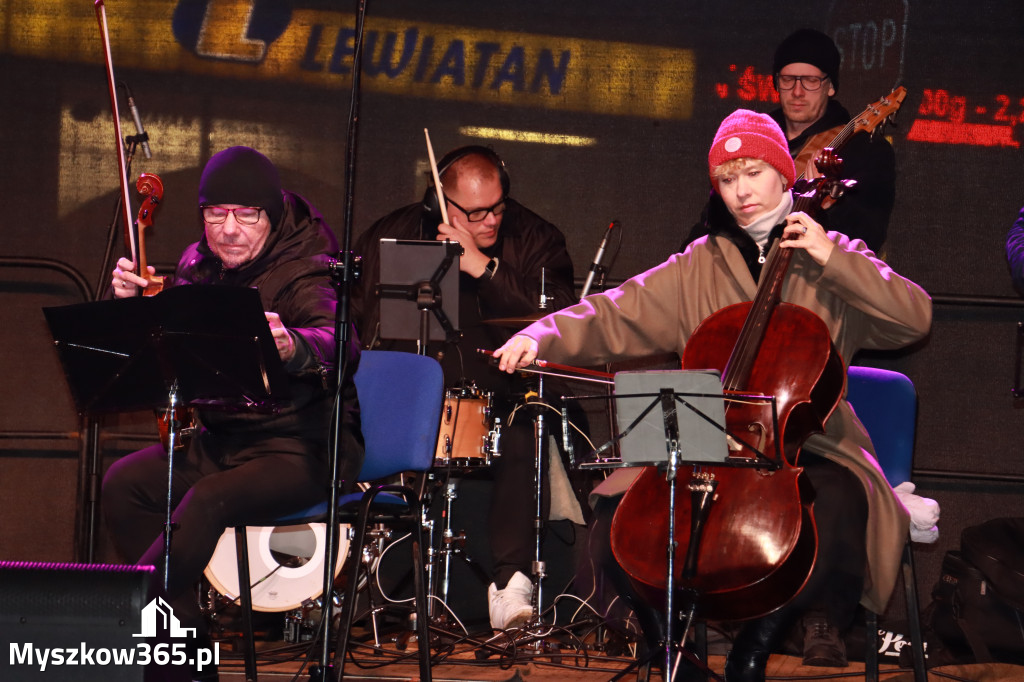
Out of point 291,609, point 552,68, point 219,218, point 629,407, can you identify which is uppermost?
point 552,68

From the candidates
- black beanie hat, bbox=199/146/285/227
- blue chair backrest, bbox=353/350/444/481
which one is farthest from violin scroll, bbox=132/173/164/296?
blue chair backrest, bbox=353/350/444/481

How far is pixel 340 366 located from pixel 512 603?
1.68 m

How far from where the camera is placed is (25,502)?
478 cm

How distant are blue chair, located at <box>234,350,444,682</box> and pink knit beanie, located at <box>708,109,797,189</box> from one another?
3.02 feet

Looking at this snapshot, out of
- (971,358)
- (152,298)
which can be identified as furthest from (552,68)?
(152,298)

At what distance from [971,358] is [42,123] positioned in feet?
13.1

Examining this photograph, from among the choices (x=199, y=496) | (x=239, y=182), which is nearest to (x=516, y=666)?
(x=199, y=496)

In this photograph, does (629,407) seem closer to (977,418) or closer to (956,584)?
(956,584)

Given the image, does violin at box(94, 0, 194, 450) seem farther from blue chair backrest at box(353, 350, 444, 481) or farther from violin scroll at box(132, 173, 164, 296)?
blue chair backrest at box(353, 350, 444, 481)

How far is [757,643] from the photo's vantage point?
251 cm

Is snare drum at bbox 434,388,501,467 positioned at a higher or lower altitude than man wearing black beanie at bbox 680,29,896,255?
lower

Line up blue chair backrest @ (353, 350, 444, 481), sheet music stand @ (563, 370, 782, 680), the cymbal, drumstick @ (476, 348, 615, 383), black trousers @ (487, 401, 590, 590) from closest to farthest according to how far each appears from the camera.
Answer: sheet music stand @ (563, 370, 782, 680) < drumstick @ (476, 348, 615, 383) < blue chair backrest @ (353, 350, 444, 481) < the cymbal < black trousers @ (487, 401, 590, 590)

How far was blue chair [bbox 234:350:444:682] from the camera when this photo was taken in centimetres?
284

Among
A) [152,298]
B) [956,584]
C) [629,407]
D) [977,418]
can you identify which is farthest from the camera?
[977,418]
